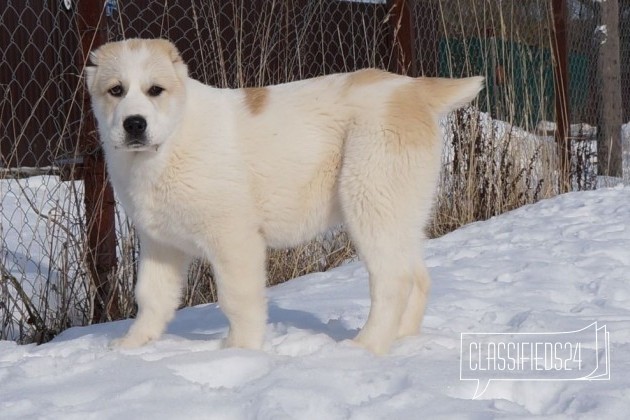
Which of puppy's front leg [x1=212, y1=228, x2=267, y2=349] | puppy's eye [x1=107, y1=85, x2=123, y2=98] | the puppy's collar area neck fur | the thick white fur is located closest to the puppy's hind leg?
the thick white fur

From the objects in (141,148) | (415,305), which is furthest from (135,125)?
(415,305)

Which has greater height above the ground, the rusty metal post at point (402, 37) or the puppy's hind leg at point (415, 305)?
the rusty metal post at point (402, 37)

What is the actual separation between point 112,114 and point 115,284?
4.64 feet

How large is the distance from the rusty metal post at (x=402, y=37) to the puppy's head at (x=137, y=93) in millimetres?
2783

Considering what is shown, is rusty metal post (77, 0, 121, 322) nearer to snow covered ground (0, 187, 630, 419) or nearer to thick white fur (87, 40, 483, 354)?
snow covered ground (0, 187, 630, 419)

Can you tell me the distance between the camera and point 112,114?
118 inches

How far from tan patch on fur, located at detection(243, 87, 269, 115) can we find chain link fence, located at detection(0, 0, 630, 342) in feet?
3.53

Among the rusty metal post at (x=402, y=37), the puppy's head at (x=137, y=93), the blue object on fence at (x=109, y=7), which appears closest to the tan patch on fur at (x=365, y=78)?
the puppy's head at (x=137, y=93)

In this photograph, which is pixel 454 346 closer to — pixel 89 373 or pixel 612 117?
pixel 89 373

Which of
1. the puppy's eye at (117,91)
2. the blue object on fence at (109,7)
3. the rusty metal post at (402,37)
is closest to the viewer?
the puppy's eye at (117,91)

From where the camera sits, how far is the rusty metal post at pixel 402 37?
18.7 ft

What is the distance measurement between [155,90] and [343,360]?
1.12m

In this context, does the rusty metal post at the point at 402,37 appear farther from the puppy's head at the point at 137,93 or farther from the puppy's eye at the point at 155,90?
the puppy's eye at the point at 155,90

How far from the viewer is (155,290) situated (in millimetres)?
Answer: 3326
